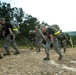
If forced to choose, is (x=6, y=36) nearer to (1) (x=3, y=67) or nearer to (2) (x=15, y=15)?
(1) (x=3, y=67)

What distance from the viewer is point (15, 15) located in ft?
177

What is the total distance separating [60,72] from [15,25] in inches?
181

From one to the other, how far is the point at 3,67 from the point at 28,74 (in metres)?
1.29

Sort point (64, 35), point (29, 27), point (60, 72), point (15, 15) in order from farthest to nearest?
point (15, 15)
point (29, 27)
point (64, 35)
point (60, 72)

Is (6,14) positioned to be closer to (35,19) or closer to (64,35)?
(35,19)

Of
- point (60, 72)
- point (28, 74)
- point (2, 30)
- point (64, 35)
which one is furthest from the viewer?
point (64, 35)

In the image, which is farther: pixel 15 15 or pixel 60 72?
pixel 15 15

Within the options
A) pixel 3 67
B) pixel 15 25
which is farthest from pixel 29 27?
pixel 3 67

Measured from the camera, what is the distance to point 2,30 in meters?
11.5

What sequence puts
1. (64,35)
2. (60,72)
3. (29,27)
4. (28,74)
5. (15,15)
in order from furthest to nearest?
1. (15,15)
2. (29,27)
3. (64,35)
4. (60,72)
5. (28,74)

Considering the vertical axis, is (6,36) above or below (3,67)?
above

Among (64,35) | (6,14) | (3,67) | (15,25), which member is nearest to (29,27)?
(6,14)

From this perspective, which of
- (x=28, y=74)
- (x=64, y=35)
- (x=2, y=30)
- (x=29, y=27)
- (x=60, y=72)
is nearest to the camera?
(x=28, y=74)

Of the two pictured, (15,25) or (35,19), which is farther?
(35,19)
